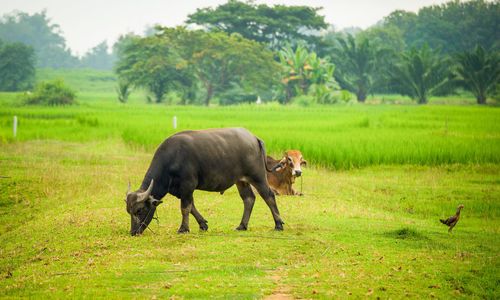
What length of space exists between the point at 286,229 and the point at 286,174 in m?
3.07

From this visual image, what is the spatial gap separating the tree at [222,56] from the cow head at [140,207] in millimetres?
31769

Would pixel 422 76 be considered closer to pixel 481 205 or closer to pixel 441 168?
pixel 441 168

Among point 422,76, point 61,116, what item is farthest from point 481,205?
point 422,76

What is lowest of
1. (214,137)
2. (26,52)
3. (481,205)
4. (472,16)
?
(481,205)

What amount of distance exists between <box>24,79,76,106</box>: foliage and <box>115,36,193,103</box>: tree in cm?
624

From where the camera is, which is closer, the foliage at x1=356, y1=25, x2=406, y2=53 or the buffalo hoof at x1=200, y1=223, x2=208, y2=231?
the buffalo hoof at x1=200, y1=223, x2=208, y2=231

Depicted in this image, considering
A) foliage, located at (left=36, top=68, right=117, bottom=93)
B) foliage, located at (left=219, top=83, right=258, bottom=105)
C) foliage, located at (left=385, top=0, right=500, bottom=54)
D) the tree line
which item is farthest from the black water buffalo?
foliage, located at (left=36, top=68, right=117, bottom=93)

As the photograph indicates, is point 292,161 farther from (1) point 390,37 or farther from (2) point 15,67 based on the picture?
(1) point 390,37

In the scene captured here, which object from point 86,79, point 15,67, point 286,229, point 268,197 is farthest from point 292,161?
point 86,79

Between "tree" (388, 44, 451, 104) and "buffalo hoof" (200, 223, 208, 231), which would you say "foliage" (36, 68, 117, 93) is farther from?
"buffalo hoof" (200, 223, 208, 231)

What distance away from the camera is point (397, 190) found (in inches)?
448

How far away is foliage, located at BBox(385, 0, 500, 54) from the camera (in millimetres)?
55562

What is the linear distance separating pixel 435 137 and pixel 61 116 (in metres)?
17.9

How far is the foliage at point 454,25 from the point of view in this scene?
55562mm
